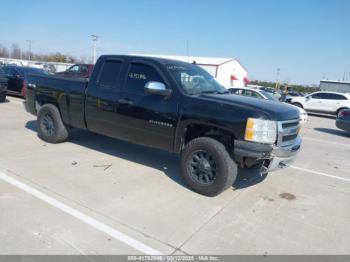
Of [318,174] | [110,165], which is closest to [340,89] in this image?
[318,174]

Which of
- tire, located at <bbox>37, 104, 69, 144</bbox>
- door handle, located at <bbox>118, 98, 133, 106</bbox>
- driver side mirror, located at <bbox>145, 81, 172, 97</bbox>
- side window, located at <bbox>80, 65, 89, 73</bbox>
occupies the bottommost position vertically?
tire, located at <bbox>37, 104, 69, 144</bbox>

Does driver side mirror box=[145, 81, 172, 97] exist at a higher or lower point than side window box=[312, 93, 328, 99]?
higher

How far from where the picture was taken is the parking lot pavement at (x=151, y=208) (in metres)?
3.28

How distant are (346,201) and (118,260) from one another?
12.4 feet

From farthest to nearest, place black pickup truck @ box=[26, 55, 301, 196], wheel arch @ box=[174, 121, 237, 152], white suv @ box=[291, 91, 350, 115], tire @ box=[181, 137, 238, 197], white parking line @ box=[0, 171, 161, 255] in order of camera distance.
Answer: white suv @ box=[291, 91, 350, 115], wheel arch @ box=[174, 121, 237, 152], tire @ box=[181, 137, 238, 197], black pickup truck @ box=[26, 55, 301, 196], white parking line @ box=[0, 171, 161, 255]

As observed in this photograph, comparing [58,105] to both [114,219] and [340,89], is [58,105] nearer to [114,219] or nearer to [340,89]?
[114,219]

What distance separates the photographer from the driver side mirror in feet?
15.6

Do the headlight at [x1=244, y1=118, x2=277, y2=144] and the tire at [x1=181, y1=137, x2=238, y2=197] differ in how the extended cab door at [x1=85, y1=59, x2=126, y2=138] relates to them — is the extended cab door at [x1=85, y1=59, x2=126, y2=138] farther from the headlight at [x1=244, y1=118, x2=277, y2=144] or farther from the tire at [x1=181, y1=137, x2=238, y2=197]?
the headlight at [x1=244, y1=118, x2=277, y2=144]

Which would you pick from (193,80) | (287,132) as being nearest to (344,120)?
(287,132)

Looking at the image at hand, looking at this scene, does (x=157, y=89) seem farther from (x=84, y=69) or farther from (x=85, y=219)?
(x=84, y=69)

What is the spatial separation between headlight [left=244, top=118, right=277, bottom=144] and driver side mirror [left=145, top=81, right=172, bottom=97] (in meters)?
1.39

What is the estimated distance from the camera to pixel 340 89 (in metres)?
41.5

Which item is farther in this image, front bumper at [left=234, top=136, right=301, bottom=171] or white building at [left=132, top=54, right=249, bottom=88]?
white building at [left=132, top=54, right=249, bottom=88]

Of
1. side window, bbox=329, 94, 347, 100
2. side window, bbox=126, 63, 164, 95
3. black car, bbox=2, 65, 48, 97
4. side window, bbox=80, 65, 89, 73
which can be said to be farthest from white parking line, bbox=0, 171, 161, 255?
side window, bbox=329, 94, 347, 100
